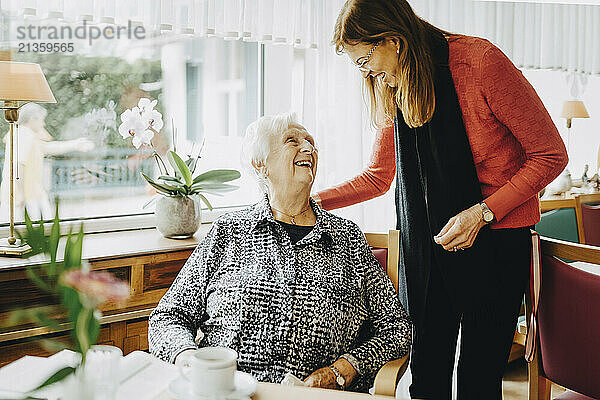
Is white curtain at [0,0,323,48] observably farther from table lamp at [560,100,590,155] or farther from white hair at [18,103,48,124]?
table lamp at [560,100,590,155]

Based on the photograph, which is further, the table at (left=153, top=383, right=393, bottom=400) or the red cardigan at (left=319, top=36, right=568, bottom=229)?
the red cardigan at (left=319, top=36, right=568, bottom=229)

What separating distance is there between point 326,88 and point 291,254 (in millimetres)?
1336

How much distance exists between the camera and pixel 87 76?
2.52 metres

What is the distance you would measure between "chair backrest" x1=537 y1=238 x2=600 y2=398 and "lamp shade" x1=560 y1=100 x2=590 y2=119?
2.78 meters

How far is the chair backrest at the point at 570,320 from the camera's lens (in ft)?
5.46

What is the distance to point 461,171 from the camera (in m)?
1.74

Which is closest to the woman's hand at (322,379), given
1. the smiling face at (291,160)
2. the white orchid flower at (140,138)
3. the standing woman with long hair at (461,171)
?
the standing woman with long hair at (461,171)

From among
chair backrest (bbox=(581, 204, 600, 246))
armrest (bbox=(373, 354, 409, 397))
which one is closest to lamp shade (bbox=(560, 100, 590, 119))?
chair backrest (bbox=(581, 204, 600, 246))

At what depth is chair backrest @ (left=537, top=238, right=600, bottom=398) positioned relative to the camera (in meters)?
1.66

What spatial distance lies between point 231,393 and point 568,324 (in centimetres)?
108

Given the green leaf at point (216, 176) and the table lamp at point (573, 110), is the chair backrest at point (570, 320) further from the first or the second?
the table lamp at point (573, 110)

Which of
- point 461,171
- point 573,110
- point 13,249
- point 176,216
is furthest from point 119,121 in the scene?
point 573,110

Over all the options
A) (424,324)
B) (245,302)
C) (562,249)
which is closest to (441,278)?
(424,324)

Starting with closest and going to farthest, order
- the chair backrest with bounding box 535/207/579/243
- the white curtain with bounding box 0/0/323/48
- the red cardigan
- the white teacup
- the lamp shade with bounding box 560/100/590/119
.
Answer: the white teacup
the red cardigan
the white curtain with bounding box 0/0/323/48
the chair backrest with bounding box 535/207/579/243
the lamp shade with bounding box 560/100/590/119
